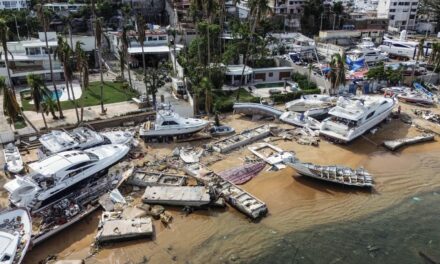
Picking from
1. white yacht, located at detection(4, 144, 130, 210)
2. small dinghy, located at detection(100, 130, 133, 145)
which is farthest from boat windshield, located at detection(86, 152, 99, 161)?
small dinghy, located at detection(100, 130, 133, 145)

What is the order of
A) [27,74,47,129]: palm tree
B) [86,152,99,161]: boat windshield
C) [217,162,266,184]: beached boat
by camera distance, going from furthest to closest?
[27,74,47,129]: palm tree → [217,162,266,184]: beached boat → [86,152,99,161]: boat windshield

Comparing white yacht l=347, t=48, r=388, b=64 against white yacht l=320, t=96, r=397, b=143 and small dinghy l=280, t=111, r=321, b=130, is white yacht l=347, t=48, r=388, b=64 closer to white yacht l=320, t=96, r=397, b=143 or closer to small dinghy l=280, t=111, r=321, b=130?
white yacht l=320, t=96, r=397, b=143

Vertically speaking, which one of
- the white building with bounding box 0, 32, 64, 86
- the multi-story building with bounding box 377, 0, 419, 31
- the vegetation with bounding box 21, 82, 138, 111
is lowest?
the vegetation with bounding box 21, 82, 138, 111

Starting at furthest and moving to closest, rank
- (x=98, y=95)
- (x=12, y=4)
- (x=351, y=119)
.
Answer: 1. (x=12, y=4)
2. (x=98, y=95)
3. (x=351, y=119)

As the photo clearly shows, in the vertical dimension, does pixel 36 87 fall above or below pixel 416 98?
above

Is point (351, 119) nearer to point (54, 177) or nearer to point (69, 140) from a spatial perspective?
→ point (69, 140)

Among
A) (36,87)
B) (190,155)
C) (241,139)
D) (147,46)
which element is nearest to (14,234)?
(190,155)
